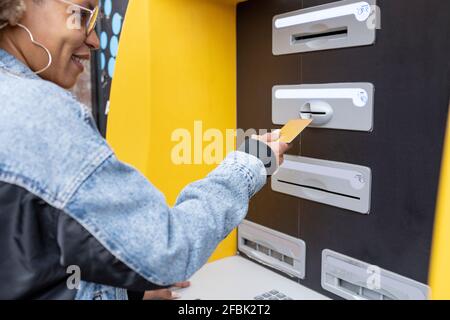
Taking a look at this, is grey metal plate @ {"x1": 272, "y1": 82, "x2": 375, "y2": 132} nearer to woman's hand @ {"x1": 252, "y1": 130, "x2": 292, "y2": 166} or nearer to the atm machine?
the atm machine

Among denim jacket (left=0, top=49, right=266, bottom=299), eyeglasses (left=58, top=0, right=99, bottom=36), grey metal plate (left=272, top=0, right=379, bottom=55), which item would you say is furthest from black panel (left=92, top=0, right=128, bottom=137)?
denim jacket (left=0, top=49, right=266, bottom=299)

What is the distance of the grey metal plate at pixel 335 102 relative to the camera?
3.13ft

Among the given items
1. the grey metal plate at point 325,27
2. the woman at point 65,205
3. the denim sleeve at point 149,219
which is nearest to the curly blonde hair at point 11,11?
the woman at point 65,205

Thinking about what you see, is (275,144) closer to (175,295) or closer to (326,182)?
(326,182)

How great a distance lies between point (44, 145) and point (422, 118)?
71 centimetres

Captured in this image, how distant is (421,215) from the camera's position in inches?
33.9

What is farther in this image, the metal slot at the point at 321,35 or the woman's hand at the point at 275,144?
the metal slot at the point at 321,35

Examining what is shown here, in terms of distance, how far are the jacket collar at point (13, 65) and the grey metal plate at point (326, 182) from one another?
28.2 inches

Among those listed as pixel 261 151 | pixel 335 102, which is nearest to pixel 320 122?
pixel 335 102

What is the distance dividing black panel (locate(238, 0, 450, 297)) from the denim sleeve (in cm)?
44

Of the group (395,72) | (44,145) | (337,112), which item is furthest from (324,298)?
(44,145)

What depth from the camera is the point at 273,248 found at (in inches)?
49.4

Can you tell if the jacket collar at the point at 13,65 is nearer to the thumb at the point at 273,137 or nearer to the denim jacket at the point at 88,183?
the denim jacket at the point at 88,183

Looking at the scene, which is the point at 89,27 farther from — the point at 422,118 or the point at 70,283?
the point at 422,118
